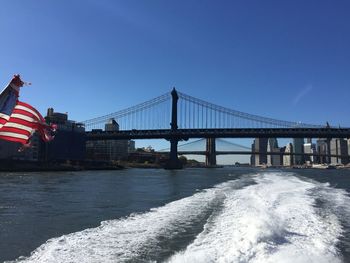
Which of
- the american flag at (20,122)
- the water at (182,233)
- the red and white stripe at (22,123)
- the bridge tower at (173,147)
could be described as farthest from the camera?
the bridge tower at (173,147)

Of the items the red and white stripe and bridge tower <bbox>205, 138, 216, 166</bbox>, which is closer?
the red and white stripe

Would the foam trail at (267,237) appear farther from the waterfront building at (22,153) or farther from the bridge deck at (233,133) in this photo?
the waterfront building at (22,153)

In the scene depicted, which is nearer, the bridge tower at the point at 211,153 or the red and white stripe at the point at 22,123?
the red and white stripe at the point at 22,123

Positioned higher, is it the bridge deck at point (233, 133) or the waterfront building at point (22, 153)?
the bridge deck at point (233, 133)

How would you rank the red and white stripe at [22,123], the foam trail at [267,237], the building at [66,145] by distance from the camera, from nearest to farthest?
the red and white stripe at [22,123] < the foam trail at [267,237] < the building at [66,145]

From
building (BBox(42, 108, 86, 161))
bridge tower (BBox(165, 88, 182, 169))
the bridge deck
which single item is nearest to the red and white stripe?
the bridge deck

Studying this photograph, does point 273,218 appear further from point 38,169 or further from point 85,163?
point 85,163

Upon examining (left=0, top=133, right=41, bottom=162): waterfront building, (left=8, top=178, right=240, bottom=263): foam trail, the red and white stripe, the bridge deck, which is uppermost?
the bridge deck

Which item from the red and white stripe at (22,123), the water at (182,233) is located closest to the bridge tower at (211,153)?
the water at (182,233)

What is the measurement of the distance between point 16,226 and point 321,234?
22.2ft

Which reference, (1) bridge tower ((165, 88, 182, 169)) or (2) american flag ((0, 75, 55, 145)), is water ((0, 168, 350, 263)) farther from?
(1) bridge tower ((165, 88, 182, 169))

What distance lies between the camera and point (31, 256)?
7.45 m

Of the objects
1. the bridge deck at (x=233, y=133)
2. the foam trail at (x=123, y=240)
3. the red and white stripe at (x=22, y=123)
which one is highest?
the bridge deck at (x=233, y=133)

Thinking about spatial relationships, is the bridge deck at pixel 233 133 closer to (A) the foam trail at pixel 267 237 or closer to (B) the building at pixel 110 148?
(B) the building at pixel 110 148
